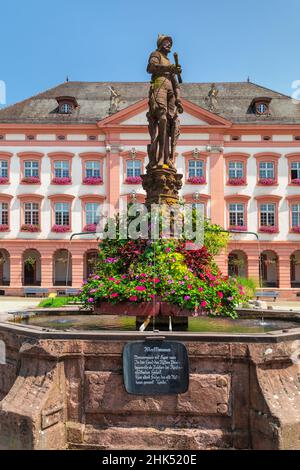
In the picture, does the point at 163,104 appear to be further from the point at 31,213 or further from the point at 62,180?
the point at 31,213

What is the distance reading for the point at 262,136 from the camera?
33.0m

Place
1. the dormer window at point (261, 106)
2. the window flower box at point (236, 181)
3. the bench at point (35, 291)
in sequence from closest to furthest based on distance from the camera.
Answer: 1. the bench at point (35, 291)
2. the window flower box at point (236, 181)
3. the dormer window at point (261, 106)

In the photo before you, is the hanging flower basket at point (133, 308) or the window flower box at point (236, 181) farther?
the window flower box at point (236, 181)

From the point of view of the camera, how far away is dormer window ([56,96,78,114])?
34.3 metres

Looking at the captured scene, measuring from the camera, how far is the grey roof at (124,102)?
110 feet

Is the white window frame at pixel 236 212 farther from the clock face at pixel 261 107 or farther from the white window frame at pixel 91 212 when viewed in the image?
the white window frame at pixel 91 212

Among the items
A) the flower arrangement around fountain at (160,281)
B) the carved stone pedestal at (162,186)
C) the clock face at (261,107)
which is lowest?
the flower arrangement around fountain at (160,281)

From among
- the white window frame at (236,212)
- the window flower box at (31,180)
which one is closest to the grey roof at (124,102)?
the window flower box at (31,180)

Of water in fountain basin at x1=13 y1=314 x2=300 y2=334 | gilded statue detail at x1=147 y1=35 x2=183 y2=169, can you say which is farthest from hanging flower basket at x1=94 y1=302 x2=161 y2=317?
gilded statue detail at x1=147 y1=35 x2=183 y2=169

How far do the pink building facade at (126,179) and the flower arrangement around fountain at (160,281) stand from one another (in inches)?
1003

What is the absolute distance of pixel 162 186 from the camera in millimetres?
8242

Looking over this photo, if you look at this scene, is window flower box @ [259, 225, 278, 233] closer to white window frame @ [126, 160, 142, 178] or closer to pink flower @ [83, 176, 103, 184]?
white window frame @ [126, 160, 142, 178]

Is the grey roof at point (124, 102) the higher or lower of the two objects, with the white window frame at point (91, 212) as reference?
higher

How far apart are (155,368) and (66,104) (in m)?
32.0
